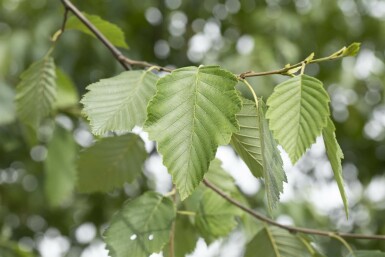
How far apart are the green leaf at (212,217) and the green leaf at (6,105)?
99cm

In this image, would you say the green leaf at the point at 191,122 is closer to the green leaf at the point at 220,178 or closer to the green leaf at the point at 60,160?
the green leaf at the point at 220,178

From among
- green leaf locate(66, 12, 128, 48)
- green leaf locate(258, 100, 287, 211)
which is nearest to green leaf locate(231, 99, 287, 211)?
green leaf locate(258, 100, 287, 211)

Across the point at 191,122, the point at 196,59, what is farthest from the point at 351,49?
the point at 196,59

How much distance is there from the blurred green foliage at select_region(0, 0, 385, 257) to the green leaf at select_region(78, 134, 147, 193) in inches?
37.8

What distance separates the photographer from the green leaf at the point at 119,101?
0.91m

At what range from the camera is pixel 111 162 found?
127 cm

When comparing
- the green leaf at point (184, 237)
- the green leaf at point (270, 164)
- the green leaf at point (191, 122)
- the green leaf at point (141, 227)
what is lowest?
the green leaf at point (184, 237)

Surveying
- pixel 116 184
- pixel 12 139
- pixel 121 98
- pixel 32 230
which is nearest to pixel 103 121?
pixel 121 98

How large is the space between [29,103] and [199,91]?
24.4 inches

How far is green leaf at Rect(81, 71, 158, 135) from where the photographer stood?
91 cm

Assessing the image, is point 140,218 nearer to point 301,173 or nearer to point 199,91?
point 199,91

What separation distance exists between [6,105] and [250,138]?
4.43ft

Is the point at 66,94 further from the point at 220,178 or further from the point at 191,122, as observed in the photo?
the point at 191,122

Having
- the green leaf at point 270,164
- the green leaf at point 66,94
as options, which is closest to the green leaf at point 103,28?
the green leaf at point 66,94
